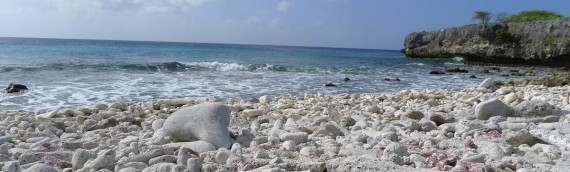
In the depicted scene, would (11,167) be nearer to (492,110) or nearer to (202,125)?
(202,125)

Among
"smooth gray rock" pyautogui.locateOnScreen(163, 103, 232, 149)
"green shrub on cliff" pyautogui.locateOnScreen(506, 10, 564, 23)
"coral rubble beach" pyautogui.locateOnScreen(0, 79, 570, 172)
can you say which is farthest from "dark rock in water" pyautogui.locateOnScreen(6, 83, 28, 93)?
"green shrub on cliff" pyautogui.locateOnScreen(506, 10, 564, 23)

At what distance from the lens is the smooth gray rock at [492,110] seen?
5.04m

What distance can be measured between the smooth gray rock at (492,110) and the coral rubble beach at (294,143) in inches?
0.4

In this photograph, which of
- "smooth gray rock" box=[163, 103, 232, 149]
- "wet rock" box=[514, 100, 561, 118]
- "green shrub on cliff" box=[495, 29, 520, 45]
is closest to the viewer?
"smooth gray rock" box=[163, 103, 232, 149]

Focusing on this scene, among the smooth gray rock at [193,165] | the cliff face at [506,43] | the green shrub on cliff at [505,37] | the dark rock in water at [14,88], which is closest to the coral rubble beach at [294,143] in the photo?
the smooth gray rock at [193,165]

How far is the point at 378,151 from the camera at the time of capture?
3205mm

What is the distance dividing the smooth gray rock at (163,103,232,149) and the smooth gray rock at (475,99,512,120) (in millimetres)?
2820

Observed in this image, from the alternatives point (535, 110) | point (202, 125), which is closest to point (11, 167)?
point (202, 125)

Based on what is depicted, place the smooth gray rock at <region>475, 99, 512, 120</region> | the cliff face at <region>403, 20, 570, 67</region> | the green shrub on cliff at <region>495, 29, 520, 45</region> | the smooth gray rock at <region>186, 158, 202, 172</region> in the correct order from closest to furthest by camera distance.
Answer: the smooth gray rock at <region>186, 158, 202, 172</region> < the smooth gray rock at <region>475, 99, 512, 120</region> < the cliff face at <region>403, 20, 570, 67</region> < the green shrub on cliff at <region>495, 29, 520, 45</region>

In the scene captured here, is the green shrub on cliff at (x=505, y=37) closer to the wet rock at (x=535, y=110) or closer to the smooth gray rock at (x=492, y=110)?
the wet rock at (x=535, y=110)

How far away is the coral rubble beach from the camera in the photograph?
284 cm

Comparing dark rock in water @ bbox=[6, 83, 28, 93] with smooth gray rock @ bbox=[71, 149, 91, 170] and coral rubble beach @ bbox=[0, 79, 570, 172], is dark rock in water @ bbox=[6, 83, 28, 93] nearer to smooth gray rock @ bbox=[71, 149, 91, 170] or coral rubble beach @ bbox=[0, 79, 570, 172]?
coral rubble beach @ bbox=[0, 79, 570, 172]

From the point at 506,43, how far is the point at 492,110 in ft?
126

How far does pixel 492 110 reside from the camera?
16.6 feet
